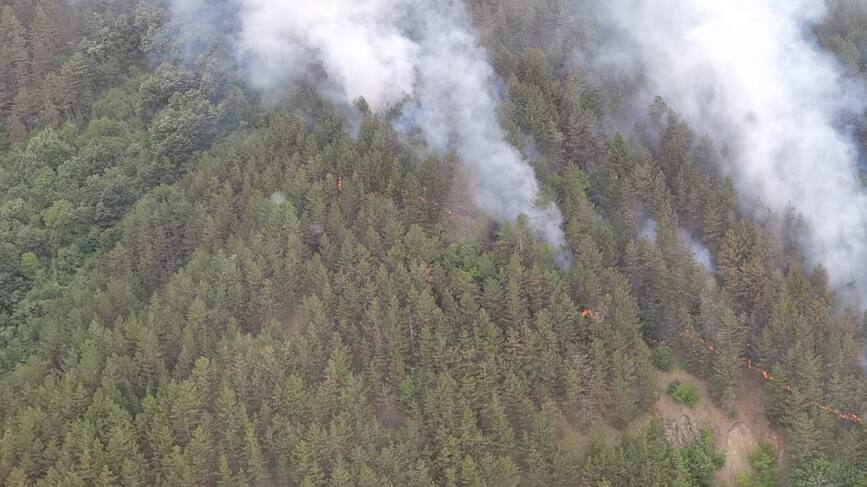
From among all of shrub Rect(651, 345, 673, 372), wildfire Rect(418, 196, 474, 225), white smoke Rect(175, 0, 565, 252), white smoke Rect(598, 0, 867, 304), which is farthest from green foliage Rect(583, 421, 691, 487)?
white smoke Rect(598, 0, 867, 304)

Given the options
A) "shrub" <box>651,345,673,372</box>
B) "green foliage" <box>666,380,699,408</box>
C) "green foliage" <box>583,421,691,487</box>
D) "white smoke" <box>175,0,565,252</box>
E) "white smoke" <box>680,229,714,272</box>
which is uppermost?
"white smoke" <box>175,0,565,252</box>

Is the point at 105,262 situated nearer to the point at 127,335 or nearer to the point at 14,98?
the point at 127,335

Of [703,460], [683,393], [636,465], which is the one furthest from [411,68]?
[703,460]

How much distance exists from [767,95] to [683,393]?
2891 cm

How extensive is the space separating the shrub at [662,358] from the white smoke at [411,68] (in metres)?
10.1

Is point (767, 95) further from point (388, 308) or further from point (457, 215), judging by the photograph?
point (388, 308)

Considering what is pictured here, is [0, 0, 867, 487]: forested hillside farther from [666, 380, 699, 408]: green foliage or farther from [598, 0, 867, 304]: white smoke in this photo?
[598, 0, 867, 304]: white smoke

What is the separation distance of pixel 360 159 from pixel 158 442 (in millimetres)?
26049

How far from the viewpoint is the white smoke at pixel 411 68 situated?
75188 mm

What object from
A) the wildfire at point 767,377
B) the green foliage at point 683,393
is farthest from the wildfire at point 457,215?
the green foliage at point 683,393

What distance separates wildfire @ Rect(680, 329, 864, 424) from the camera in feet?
209

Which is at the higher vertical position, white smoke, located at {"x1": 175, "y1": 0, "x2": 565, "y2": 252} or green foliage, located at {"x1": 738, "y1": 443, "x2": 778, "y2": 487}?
white smoke, located at {"x1": 175, "y1": 0, "x2": 565, "y2": 252}

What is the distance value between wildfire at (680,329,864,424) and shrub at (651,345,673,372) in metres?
1.65

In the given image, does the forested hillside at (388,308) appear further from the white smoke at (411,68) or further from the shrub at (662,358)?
the white smoke at (411,68)
